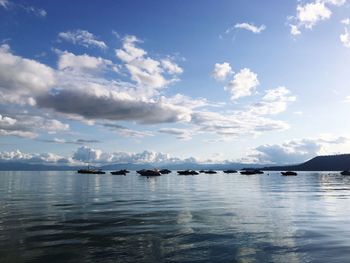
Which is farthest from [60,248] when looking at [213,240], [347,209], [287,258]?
[347,209]

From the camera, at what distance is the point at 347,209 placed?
4703 centimetres

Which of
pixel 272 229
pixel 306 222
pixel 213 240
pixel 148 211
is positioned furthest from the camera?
pixel 148 211

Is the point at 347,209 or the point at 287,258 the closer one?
the point at 287,258

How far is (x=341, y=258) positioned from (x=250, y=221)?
15349mm

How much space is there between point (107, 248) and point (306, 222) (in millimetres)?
21145

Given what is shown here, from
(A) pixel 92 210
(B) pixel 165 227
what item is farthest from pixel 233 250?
(A) pixel 92 210

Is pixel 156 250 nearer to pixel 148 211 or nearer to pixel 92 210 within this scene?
pixel 148 211

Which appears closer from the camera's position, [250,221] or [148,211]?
[250,221]

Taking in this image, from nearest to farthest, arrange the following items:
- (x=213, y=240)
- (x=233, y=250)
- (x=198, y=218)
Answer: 1. (x=233, y=250)
2. (x=213, y=240)
3. (x=198, y=218)

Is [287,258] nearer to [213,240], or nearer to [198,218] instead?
[213,240]

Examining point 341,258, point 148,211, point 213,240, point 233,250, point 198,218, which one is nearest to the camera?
point 341,258

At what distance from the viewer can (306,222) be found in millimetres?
35938

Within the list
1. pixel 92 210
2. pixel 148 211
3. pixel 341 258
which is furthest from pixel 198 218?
pixel 341 258

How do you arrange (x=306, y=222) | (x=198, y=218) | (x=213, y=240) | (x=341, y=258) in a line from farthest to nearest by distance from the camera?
(x=198, y=218), (x=306, y=222), (x=213, y=240), (x=341, y=258)
